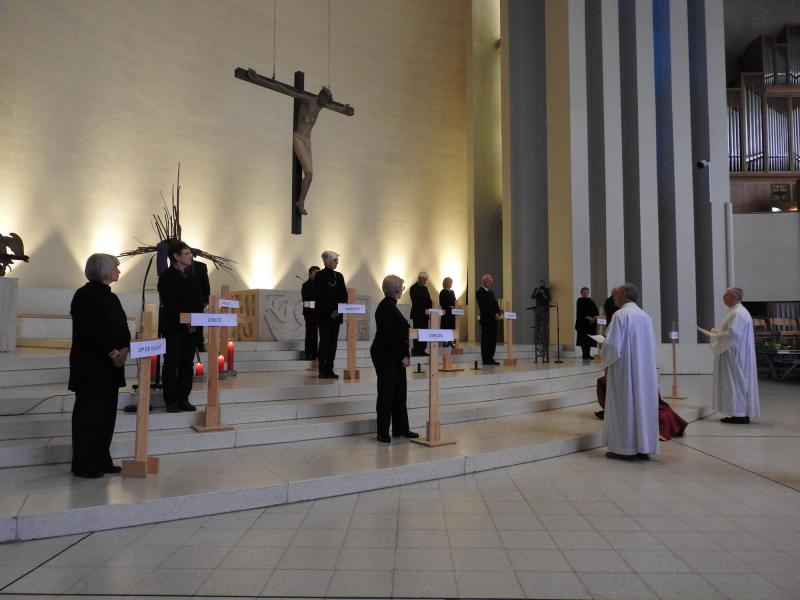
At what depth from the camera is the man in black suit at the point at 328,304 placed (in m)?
6.82

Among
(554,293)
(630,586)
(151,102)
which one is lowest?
(630,586)

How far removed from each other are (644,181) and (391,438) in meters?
9.88

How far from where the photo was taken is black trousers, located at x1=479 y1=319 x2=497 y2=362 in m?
9.20

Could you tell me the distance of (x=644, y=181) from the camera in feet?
41.6

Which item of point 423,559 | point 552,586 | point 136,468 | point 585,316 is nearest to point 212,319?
point 136,468

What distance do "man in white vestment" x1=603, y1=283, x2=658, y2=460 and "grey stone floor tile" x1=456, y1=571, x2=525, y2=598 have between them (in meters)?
2.81

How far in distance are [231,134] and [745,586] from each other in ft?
38.3

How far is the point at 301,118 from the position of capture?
10.1 metres

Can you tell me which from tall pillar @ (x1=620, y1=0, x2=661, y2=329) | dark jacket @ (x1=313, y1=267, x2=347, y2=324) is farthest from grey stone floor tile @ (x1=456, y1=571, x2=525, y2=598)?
tall pillar @ (x1=620, y1=0, x2=661, y2=329)

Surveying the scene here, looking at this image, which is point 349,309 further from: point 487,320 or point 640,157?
point 640,157

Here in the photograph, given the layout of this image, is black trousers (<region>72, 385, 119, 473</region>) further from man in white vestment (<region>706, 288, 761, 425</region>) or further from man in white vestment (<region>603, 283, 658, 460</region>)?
man in white vestment (<region>706, 288, 761, 425</region>)

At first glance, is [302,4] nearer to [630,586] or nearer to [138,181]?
[138,181]

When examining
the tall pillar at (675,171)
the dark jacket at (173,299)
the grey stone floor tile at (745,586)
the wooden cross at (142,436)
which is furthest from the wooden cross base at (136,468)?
the tall pillar at (675,171)

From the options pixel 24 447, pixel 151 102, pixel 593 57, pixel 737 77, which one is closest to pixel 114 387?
pixel 24 447
